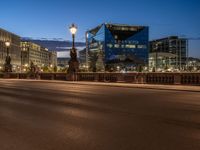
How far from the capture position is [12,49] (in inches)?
6388

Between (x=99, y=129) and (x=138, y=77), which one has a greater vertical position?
(x=138, y=77)

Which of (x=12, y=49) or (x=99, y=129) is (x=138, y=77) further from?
(x=12, y=49)

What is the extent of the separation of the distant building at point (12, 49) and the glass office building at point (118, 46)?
45025 millimetres

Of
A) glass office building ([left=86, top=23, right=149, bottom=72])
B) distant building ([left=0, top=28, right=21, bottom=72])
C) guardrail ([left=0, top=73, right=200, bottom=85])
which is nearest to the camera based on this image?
guardrail ([left=0, top=73, right=200, bottom=85])

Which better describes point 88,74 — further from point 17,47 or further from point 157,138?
point 17,47

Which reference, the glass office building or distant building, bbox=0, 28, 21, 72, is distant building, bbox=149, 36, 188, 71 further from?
distant building, bbox=0, 28, 21, 72

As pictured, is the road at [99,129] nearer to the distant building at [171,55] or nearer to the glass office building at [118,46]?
the glass office building at [118,46]

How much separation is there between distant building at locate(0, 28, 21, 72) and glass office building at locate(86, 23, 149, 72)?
45.0m

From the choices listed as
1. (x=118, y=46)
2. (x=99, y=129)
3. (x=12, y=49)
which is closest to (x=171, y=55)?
(x=118, y=46)

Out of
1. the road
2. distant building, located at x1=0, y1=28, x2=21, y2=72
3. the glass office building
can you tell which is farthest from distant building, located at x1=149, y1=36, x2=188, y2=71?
the road

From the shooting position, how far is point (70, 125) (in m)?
7.55

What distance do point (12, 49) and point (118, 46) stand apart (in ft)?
205

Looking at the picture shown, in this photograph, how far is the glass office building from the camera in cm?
14481

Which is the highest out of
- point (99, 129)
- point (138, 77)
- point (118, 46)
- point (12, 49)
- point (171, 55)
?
point (118, 46)
